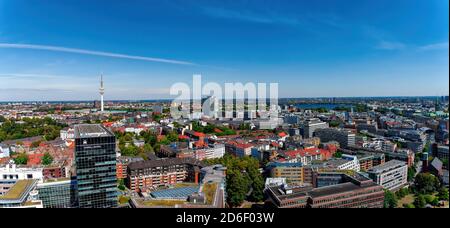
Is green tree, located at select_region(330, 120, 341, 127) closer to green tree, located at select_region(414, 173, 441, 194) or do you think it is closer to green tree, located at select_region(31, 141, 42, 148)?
green tree, located at select_region(414, 173, 441, 194)

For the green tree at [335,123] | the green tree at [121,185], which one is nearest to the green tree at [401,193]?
the green tree at [121,185]

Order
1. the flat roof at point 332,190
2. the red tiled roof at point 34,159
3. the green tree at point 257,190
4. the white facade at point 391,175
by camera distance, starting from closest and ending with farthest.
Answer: the flat roof at point 332,190 < the green tree at point 257,190 < the white facade at point 391,175 < the red tiled roof at point 34,159

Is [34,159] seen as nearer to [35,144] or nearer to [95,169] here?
[35,144]

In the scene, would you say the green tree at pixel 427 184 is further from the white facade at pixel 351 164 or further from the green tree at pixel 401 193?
the white facade at pixel 351 164

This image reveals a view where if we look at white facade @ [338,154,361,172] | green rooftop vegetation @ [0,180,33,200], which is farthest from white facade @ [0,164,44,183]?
white facade @ [338,154,361,172]

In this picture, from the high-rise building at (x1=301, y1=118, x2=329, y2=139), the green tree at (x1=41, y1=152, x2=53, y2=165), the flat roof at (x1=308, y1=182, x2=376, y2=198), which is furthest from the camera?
the high-rise building at (x1=301, y1=118, x2=329, y2=139)
